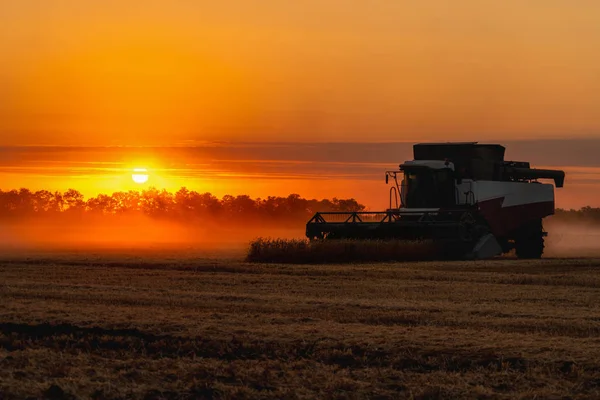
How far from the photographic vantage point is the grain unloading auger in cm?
2873

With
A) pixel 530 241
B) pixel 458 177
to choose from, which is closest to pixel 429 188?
pixel 458 177

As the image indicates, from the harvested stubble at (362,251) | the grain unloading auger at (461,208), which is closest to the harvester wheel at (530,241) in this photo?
the grain unloading auger at (461,208)

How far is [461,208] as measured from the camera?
30281 millimetres

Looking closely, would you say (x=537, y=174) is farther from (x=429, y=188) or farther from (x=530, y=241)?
(x=429, y=188)

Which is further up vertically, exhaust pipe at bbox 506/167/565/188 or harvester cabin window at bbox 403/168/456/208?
exhaust pipe at bbox 506/167/565/188

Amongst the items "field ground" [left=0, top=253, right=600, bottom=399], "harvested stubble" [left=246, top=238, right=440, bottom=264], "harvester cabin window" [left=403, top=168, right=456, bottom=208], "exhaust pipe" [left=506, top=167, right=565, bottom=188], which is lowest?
"field ground" [left=0, top=253, right=600, bottom=399]

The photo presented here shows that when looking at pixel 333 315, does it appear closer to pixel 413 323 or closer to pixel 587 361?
pixel 413 323

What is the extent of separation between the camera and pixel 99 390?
9.39 meters

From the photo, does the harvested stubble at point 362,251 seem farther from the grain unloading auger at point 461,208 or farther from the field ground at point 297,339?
the field ground at point 297,339

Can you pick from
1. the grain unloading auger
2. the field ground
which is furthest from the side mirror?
the field ground

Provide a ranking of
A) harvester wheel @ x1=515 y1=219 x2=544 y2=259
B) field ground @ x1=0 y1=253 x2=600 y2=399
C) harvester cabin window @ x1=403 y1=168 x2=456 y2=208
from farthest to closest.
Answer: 1. harvester wheel @ x1=515 y1=219 x2=544 y2=259
2. harvester cabin window @ x1=403 y1=168 x2=456 y2=208
3. field ground @ x1=0 y1=253 x2=600 y2=399

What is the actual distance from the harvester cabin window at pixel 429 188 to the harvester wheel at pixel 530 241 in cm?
342

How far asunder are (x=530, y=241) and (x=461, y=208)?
11.9ft

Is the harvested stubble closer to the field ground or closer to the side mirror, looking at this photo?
the side mirror
